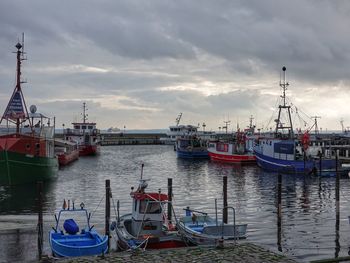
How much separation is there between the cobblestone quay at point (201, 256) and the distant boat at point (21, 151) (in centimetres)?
3370

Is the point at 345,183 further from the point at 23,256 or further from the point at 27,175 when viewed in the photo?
the point at 23,256

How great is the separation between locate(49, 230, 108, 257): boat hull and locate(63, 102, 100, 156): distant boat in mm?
95497

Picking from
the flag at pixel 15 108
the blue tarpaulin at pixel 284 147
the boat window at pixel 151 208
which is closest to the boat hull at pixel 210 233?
the boat window at pixel 151 208

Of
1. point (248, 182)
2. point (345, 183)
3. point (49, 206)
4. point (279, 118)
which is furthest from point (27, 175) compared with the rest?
point (279, 118)

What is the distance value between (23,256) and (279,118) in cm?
6723

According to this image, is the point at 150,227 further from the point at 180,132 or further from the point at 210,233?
the point at 180,132

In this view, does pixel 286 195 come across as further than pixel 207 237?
Yes

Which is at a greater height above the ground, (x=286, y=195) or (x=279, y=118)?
(x=279, y=118)

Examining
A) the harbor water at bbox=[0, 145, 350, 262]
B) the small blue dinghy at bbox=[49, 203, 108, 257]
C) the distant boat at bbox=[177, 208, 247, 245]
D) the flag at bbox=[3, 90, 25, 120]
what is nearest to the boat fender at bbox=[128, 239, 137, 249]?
the small blue dinghy at bbox=[49, 203, 108, 257]

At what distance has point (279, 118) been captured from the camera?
3334 inches

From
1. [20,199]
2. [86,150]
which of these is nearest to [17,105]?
[20,199]

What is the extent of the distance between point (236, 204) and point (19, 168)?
24.4 m

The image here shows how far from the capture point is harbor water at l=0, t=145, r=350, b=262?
26.2 m

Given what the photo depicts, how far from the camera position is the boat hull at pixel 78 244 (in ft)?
69.5
